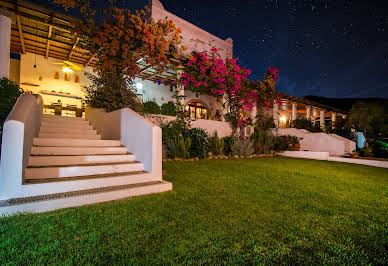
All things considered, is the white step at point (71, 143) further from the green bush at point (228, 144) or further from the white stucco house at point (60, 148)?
the green bush at point (228, 144)

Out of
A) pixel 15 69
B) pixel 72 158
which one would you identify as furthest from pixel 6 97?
pixel 15 69

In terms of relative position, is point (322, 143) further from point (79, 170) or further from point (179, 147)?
point (79, 170)

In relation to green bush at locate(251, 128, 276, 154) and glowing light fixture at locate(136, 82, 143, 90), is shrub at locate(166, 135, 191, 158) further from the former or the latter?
glowing light fixture at locate(136, 82, 143, 90)

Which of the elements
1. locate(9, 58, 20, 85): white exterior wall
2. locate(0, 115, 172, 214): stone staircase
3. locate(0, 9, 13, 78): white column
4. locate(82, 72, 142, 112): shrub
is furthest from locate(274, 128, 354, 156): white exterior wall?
locate(9, 58, 20, 85): white exterior wall

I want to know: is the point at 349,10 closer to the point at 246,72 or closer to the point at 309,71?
the point at 246,72

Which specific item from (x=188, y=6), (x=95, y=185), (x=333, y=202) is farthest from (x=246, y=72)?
(x=95, y=185)

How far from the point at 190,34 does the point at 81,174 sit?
11.5 m

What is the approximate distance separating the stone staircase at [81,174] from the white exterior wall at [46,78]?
756 centimetres

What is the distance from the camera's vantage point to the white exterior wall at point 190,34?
34.8ft

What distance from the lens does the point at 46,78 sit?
10.4 meters

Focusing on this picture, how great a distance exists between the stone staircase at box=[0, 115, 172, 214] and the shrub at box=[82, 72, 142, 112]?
52.4 inches

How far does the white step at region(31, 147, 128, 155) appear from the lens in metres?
3.46

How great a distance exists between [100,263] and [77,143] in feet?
11.2

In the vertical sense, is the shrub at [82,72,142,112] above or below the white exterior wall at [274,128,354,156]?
above
